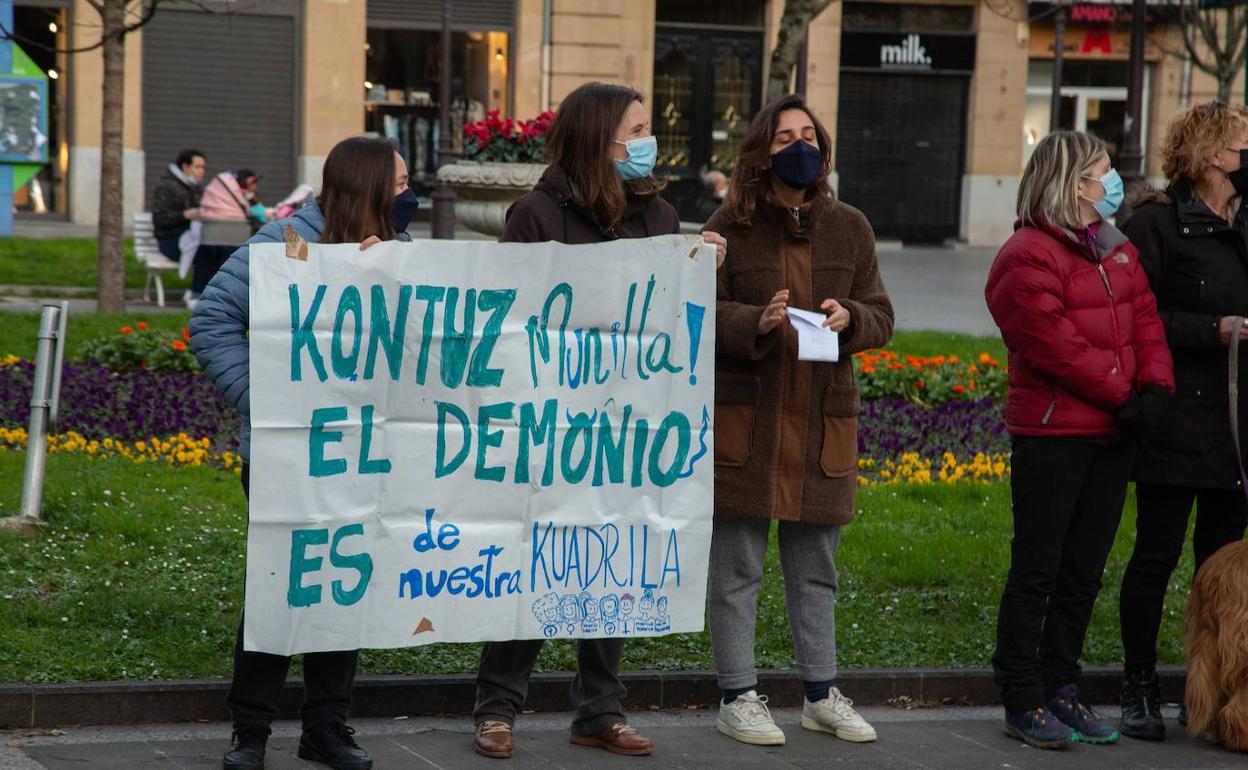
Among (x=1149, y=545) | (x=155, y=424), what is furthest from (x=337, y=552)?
(x=155, y=424)

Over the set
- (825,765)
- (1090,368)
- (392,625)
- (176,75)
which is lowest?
(825,765)

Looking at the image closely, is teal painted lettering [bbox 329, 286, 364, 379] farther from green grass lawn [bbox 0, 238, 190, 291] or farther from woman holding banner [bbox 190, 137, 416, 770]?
green grass lawn [bbox 0, 238, 190, 291]

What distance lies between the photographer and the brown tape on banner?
4695 millimetres

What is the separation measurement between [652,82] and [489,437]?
2372 cm

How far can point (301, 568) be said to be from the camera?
476 cm

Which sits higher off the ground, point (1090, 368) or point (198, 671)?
point (1090, 368)

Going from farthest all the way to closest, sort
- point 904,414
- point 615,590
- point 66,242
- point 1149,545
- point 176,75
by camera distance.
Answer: point 176,75 → point 66,242 → point 904,414 → point 1149,545 → point 615,590

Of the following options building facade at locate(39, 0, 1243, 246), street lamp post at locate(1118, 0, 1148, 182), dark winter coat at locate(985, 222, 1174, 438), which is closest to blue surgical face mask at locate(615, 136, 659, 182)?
dark winter coat at locate(985, 222, 1174, 438)

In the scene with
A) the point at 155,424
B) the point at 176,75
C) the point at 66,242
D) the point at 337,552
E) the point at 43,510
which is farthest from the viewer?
the point at 176,75

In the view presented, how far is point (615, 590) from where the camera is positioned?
17.0 feet

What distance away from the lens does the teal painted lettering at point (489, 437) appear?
16.4 ft

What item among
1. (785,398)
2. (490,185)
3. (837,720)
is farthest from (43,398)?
(490,185)

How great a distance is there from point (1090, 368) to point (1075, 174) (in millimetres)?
643

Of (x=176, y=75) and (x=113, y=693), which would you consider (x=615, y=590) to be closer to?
(x=113, y=693)
